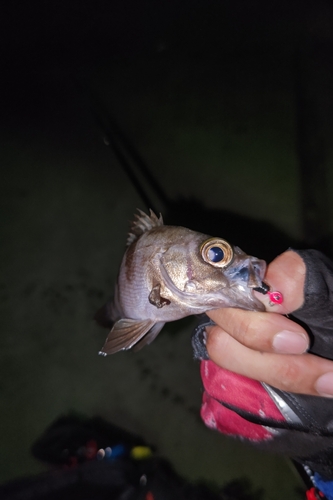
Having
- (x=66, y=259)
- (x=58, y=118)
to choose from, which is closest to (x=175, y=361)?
(x=66, y=259)

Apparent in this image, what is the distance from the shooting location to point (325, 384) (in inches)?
38.9

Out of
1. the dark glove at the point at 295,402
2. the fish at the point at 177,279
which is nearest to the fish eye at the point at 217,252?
the fish at the point at 177,279

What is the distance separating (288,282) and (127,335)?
0.66 metres

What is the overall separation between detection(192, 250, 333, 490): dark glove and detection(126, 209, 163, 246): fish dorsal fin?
0.53m


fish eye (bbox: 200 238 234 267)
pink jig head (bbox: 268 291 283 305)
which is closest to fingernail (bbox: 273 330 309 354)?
pink jig head (bbox: 268 291 283 305)

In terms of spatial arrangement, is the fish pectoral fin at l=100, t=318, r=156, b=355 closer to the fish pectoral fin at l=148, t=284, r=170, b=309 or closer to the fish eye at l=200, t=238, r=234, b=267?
the fish pectoral fin at l=148, t=284, r=170, b=309

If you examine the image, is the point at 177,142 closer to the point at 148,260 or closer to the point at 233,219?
the point at 233,219

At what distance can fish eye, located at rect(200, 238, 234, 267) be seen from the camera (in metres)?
0.99

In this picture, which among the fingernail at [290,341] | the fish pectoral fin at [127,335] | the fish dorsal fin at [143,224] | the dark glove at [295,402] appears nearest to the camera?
the fingernail at [290,341]

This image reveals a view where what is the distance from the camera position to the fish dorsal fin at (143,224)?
1.37 meters

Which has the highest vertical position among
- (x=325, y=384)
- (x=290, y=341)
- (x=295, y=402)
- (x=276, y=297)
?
(x=276, y=297)

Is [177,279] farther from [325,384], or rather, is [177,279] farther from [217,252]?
[325,384]

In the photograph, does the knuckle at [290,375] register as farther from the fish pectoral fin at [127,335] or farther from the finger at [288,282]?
the fish pectoral fin at [127,335]

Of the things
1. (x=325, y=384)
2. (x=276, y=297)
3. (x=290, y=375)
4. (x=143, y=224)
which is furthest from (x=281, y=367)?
(x=143, y=224)
